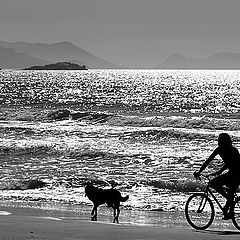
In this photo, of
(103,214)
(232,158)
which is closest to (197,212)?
(232,158)

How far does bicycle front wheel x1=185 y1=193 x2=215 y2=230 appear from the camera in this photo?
11250 millimetres

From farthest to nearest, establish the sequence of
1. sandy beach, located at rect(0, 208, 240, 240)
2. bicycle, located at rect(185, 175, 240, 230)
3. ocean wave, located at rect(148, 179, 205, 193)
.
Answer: ocean wave, located at rect(148, 179, 205, 193)
bicycle, located at rect(185, 175, 240, 230)
sandy beach, located at rect(0, 208, 240, 240)

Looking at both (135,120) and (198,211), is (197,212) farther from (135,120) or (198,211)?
(135,120)

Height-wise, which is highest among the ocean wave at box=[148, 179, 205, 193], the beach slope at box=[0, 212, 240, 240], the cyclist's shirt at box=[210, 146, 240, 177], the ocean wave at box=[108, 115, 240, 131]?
the ocean wave at box=[108, 115, 240, 131]

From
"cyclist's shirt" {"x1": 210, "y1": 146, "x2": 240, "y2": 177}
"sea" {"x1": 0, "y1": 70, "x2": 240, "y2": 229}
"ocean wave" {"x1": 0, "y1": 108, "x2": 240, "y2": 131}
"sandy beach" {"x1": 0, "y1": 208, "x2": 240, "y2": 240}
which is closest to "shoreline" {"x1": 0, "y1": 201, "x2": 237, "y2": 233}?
"sea" {"x1": 0, "y1": 70, "x2": 240, "y2": 229}

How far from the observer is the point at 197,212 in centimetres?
1120

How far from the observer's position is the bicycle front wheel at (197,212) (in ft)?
36.9

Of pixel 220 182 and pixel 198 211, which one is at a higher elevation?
pixel 220 182

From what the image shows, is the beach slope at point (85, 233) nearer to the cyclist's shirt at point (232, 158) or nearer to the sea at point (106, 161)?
the cyclist's shirt at point (232, 158)

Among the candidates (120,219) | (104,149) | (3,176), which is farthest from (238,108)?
(120,219)

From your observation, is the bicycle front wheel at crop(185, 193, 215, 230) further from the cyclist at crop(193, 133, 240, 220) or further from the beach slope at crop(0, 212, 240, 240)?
the beach slope at crop(0, 212, 240, 240)

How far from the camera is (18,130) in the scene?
145 feet

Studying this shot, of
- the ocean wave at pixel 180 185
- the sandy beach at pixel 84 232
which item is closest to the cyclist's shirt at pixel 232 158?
the sandy beach at pixel 84 232

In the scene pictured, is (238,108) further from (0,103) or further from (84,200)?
(84,200)
